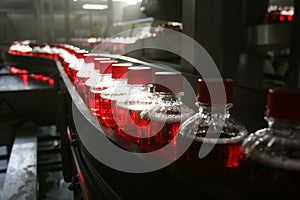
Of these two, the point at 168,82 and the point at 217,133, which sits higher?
the point at 168,82

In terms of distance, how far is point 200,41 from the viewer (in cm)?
183

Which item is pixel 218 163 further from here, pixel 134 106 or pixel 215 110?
pixel 134 106

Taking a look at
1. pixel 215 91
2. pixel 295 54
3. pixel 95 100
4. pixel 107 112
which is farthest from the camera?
pixel 295 54

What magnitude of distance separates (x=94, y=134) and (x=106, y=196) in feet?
0.62

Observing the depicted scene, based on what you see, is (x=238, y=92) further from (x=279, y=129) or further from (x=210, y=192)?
(x=210, y=192)

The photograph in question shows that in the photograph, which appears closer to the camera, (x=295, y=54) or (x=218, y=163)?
(x=218, y=163)

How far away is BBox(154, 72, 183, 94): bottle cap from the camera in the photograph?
0.82 metres

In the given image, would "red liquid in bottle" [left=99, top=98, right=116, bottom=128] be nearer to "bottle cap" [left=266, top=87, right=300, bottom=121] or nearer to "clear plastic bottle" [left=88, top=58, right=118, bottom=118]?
"clear plastic bottle" [left=88, top=58, right=118, bottom=118]

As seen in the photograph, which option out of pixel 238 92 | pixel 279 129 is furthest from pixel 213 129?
pixel 238 92

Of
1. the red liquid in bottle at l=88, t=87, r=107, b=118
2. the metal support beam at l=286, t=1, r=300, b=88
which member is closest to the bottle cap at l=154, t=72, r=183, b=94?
the red liquid in bottle at l=88, t=87, r=107, b=118

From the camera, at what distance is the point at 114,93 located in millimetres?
1127

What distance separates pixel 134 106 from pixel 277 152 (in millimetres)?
485

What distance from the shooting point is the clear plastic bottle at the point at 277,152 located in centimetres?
49

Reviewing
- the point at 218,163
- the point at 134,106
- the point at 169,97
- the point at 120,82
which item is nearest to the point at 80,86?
the point at 120,82
